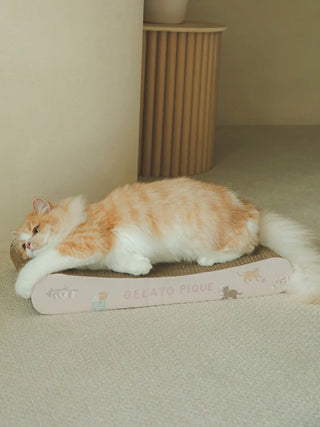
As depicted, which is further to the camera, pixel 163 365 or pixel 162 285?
pixel 162 285

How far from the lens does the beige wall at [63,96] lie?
1982 millimetres

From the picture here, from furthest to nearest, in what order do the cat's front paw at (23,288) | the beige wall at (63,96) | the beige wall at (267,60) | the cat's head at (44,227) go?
the beige wall at (267,60) → the beige wall at (63,96) → the cat's head at (44,227) → the cat's front paw at (23,288)

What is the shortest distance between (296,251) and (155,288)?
449 millimetres

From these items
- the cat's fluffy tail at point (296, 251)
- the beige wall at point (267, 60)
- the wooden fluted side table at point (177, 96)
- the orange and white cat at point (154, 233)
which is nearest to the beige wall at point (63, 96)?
the orange and white cat at point (154, 233)

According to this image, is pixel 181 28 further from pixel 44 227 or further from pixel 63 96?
pixel 44 227

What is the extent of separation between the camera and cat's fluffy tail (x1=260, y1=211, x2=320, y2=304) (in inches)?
71.2

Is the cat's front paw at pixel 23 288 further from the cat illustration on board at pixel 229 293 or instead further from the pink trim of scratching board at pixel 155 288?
the cat illustration on board at pixel 229 293

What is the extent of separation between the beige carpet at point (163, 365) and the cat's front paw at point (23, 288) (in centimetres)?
Answer: 6

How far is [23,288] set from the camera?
5.57 ft

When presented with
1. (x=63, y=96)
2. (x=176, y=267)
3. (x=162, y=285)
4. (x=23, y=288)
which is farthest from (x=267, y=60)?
(x=23, y=288)

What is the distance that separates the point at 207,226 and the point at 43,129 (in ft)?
2.18

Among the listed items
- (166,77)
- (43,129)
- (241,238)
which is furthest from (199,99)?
(241,238)

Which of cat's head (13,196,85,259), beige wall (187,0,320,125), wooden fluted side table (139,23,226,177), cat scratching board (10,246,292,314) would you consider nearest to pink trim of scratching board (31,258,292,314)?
cat scratching board (10,246,292,314)

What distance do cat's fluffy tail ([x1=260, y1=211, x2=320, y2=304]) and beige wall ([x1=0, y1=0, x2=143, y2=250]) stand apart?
0.67 m
